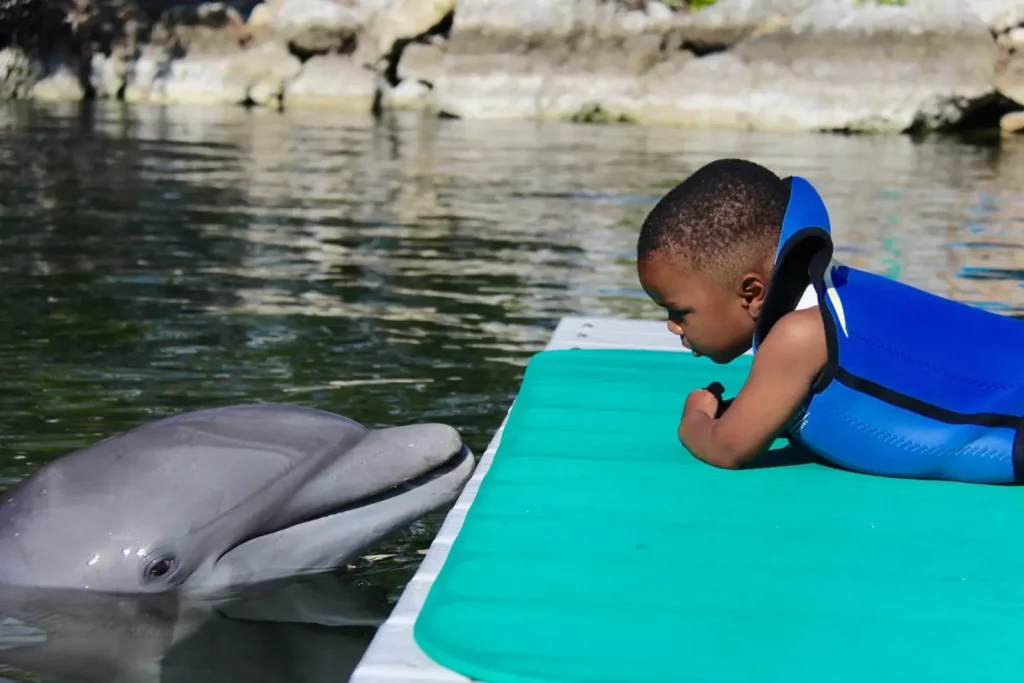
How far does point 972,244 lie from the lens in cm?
1042

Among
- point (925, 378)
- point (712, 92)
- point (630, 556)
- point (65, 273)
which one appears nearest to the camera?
point (630, 556)

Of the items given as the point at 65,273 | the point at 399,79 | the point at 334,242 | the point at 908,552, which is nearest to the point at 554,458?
the point at 908,552

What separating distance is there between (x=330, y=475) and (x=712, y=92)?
1977 cm

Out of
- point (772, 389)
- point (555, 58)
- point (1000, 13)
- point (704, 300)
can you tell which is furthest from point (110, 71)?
point (772, 389)

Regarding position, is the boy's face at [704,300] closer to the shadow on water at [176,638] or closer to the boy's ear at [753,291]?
the boy's ear at [753,291]

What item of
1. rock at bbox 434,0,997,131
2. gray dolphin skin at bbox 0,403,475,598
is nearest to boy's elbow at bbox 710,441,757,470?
gray dolphin skin at bbox 0,403,475,598

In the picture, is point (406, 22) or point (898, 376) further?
point (406, 22)

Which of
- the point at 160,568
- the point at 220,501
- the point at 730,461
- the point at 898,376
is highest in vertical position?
the point at 898,376

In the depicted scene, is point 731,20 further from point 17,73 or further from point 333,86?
point 17,73

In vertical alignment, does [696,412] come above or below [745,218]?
below

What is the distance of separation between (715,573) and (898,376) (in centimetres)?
81

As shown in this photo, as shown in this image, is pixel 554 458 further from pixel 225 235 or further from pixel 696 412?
pixel 225 235

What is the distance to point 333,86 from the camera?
2602 cm

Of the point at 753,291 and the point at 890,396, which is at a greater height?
the point at 753,291
